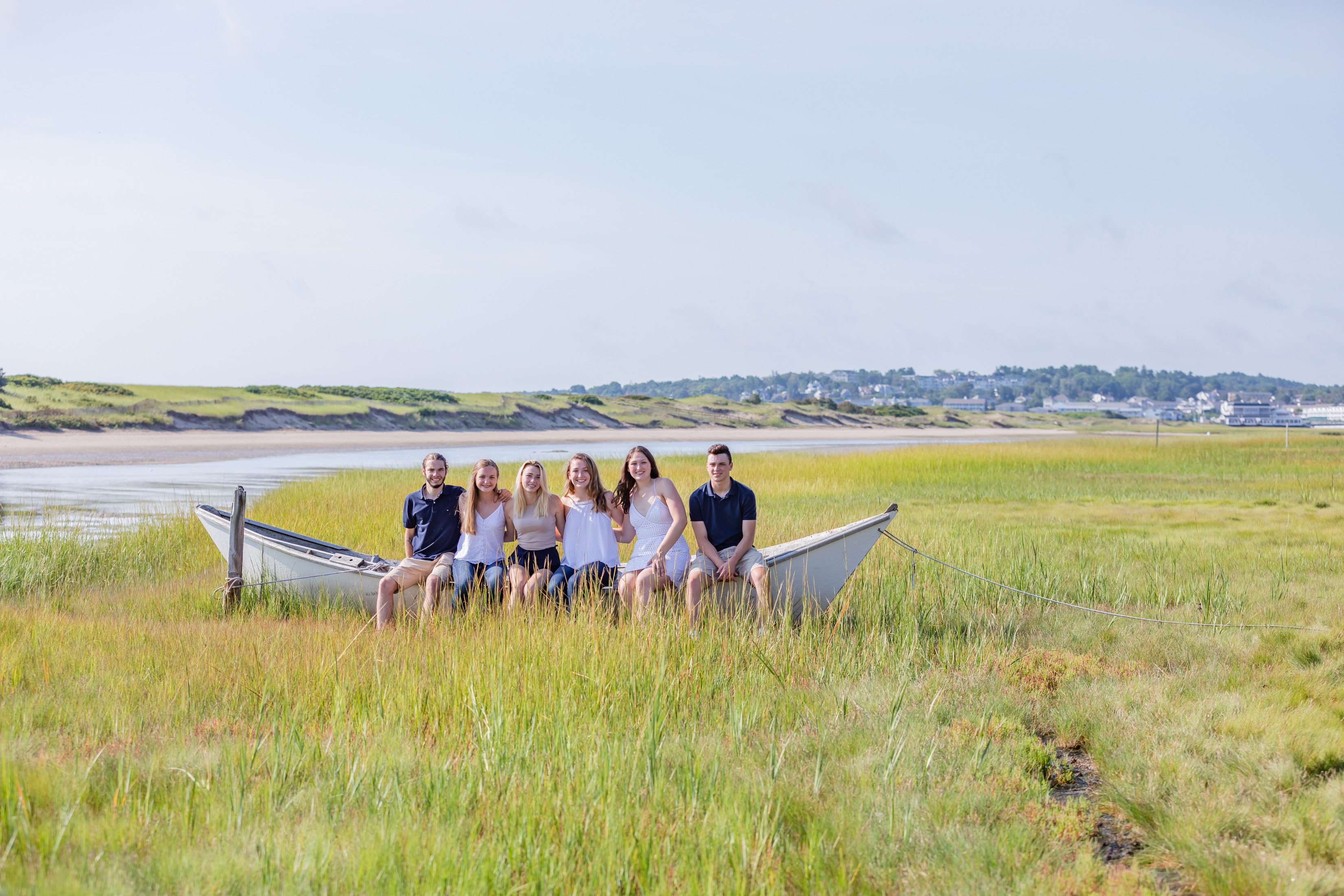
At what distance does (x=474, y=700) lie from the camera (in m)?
4.66

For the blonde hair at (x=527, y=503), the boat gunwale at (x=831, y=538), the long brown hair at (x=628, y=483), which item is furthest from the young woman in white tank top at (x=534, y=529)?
the boat gunwale at (x=831, y=538)

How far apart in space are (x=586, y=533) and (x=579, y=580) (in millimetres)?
381

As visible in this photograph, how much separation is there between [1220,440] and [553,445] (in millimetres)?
31640

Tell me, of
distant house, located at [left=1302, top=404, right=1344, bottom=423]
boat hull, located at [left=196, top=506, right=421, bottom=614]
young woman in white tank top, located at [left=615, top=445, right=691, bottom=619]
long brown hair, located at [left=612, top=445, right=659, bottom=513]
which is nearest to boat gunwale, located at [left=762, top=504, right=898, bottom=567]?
young woman in white tank top, located at [left=615, top=445, right=691, bottom=619]

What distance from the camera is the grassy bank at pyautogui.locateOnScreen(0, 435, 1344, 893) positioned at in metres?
3.36

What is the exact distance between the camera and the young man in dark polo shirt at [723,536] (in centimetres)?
681

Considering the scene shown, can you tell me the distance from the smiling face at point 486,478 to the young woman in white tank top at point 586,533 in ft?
1.87

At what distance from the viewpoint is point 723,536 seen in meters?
7.08

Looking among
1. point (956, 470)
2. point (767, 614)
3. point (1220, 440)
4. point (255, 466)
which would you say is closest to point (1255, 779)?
point (767, 614)

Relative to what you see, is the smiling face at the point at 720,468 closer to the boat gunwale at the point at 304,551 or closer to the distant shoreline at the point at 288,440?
the boat gunwale at the point at 304,551

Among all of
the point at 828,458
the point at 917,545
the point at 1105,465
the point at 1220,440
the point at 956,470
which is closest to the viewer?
the point at 917,545

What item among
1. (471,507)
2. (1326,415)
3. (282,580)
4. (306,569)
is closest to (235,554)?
(282,580)

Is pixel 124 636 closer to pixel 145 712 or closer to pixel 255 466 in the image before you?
pixel 145 712

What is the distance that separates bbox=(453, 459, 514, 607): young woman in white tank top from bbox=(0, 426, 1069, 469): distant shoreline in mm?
25832
